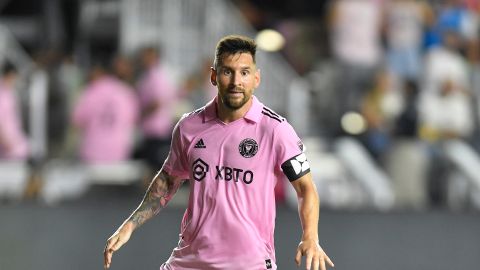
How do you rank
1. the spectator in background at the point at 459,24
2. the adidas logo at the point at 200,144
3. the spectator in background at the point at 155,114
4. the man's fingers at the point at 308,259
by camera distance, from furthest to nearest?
the spectator in background at the point at 459,24 < the spectator in background at the point at 155,114 < the adidas logo at the point at 200,144 < the man's fingers at the point at 308,259

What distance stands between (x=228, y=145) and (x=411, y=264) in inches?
198

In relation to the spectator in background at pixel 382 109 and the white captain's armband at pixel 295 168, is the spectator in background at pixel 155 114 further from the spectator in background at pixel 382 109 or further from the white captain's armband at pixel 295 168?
the white captain's armband at pixel 295 168

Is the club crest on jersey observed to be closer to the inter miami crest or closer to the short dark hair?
the inter miami crest

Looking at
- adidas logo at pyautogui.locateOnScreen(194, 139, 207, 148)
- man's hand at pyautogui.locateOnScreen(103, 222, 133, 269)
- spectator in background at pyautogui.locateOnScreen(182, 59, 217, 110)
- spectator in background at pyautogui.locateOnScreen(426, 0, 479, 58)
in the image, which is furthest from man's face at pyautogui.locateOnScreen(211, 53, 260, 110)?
spectator in background at pyautogui.locateOnScreen(426, 0, 479, 58)

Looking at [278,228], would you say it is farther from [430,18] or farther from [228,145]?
[228,145]

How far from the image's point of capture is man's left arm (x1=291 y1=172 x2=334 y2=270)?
4945 mm

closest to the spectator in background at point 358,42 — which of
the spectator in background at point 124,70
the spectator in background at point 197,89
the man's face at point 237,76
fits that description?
the spectator in background at point 197,89

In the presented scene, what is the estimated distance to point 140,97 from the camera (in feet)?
47.1

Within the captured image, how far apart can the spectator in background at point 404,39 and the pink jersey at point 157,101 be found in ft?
9.15

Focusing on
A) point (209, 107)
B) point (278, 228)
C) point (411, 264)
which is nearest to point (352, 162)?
point (278, 228)

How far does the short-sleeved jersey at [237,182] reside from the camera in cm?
514

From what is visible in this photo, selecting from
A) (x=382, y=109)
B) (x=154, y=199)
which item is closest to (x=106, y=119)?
(x=382, y=109)

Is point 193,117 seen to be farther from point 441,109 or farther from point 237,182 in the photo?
point 441,109

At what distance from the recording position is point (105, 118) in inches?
571
